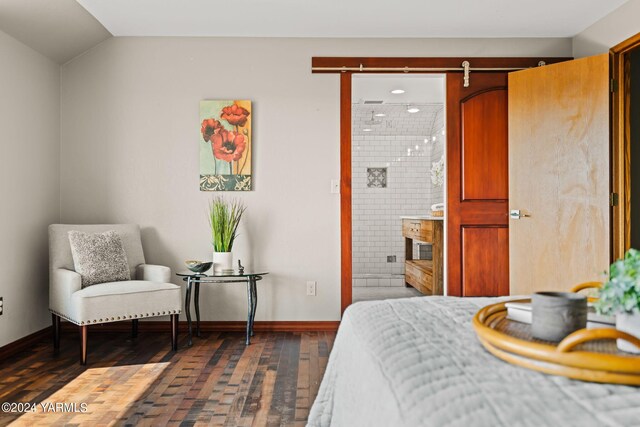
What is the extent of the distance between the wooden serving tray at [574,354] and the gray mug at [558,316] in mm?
24

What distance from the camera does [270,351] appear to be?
3.54 m

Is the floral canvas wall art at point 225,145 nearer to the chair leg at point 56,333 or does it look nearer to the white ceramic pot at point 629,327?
the chair leg at point 56,333

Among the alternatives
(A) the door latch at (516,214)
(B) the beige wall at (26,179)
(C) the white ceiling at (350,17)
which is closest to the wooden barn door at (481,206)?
(A) the door latch at (516,214)

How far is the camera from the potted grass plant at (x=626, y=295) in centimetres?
86

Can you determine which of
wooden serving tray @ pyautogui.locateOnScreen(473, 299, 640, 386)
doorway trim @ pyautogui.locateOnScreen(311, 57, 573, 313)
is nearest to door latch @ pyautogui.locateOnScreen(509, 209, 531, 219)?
doorway trim @ pyautogui.locateOnScreen(311, 57, 573, 313)

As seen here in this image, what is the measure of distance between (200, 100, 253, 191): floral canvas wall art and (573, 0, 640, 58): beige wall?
2.69 meters

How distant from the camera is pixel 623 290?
864mm

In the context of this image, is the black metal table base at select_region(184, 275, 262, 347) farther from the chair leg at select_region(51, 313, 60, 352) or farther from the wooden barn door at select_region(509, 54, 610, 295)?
the wooden barn door at select_region(509, 54, 610, 295)

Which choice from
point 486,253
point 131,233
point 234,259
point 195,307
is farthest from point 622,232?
point 131,233

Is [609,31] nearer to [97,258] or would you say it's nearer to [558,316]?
[558,316]

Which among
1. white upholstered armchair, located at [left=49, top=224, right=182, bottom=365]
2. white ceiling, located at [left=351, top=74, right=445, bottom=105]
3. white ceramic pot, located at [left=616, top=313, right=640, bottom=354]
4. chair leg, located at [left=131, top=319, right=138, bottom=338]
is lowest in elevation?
chair leg, located at [left=131, top=319, right=138, bottom=338]

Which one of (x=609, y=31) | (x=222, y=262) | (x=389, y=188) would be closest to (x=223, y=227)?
(x=222, y=262)

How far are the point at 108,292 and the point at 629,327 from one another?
302 cm

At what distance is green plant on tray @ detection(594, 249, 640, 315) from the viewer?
0.85m
